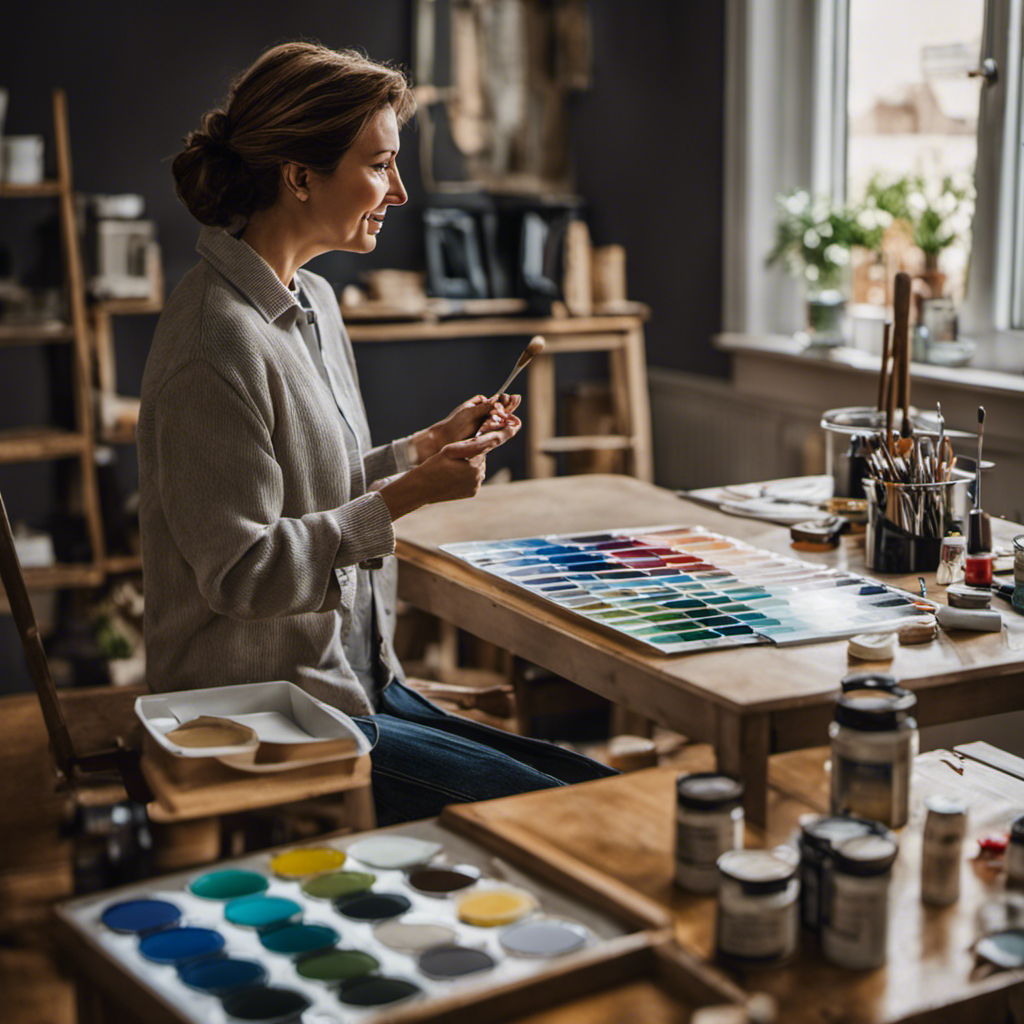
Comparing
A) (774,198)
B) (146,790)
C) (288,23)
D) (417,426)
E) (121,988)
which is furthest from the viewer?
(417,426)

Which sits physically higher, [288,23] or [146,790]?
[288,23]

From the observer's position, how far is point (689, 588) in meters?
1.94

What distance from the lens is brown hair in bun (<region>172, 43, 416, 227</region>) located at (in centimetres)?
192

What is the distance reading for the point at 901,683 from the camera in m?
1.57

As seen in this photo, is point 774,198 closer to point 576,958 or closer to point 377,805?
point 377,805

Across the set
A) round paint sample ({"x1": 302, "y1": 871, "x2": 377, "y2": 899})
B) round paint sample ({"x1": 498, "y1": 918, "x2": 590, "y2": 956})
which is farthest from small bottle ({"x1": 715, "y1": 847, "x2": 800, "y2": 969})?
round paint sample ({"x1": 302, "y1": 871, "x2": 377, "y2": 899})

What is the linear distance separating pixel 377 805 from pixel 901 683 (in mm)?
776

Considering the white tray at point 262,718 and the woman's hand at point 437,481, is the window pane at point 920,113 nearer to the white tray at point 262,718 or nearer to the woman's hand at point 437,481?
the woman's hand at point 437,481

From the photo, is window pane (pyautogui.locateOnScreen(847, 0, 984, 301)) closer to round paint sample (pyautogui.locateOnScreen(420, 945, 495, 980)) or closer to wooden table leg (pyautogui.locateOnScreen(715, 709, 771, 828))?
wooden table leg (pyautogui.locateOnScreen(715, 709, 771, 828))

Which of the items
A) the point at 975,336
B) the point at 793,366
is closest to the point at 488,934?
the point at 975,336

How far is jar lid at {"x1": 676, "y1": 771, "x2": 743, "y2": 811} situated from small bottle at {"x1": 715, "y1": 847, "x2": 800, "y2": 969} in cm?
10

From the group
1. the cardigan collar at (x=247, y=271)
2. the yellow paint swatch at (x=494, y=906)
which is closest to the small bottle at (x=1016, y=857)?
the yellow paint swatch at (x=494, y=906)

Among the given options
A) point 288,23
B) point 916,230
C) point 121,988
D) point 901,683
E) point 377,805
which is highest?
point 288,23

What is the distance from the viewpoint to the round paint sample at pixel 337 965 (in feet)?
3.78
